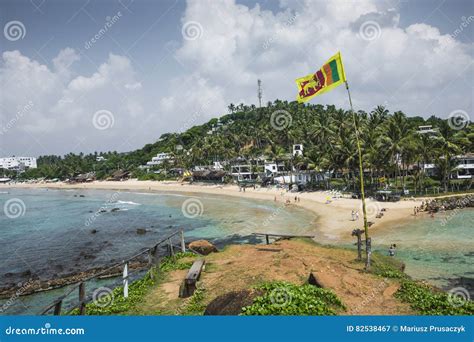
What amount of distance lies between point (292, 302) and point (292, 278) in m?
4.30

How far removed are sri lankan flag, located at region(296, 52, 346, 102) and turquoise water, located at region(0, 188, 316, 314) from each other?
18527mm

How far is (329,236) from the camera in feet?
106

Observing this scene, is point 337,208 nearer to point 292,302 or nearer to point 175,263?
point 175,263

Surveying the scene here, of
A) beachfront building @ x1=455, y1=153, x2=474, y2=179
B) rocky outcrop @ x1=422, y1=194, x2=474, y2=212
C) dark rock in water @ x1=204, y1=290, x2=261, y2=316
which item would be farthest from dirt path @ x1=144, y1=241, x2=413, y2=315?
beachfront building @ x1=455, y1=153, x2=474, y2=179

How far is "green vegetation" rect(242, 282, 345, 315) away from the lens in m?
9.43

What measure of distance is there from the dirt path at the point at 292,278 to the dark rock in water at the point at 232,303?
2069mm

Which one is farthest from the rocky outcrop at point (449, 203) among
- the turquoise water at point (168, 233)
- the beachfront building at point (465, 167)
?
the beachfront building at point (465, 167)

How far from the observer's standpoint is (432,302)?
11.2 meters

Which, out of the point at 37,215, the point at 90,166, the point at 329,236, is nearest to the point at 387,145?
the point at 329,236

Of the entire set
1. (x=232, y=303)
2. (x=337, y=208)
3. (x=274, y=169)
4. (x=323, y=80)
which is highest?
(x=323, y=80)

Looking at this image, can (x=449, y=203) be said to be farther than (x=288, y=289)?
Yes

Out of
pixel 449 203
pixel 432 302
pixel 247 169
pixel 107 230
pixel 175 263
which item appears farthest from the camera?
pixel 247 169

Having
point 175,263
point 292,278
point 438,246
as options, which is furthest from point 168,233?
point 292,278

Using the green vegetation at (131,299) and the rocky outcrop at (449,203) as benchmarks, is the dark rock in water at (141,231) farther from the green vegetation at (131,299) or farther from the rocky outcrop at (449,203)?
the rocky outcrop at (449,203)
